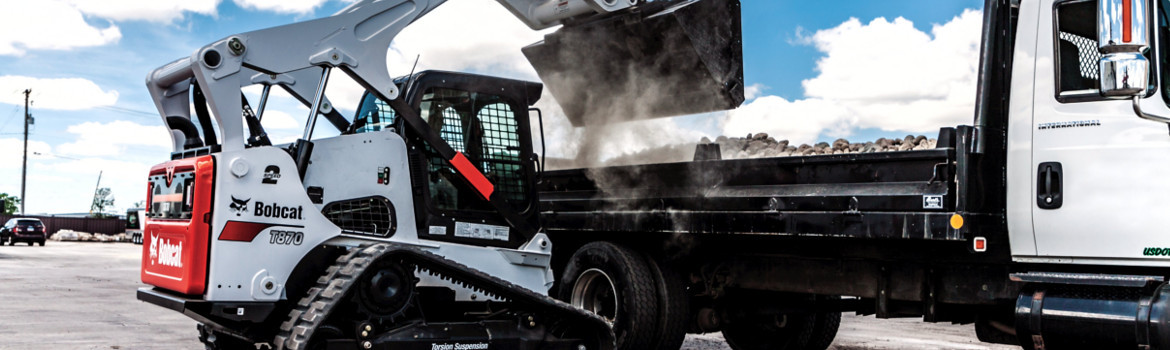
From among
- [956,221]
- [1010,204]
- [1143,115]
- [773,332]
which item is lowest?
[773,332]

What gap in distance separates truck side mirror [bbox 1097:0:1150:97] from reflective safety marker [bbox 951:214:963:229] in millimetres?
1069

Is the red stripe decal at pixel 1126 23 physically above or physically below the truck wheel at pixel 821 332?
above

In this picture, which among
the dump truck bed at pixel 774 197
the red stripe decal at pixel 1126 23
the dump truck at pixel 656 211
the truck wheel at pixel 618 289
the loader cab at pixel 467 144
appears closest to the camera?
the red stripe decal at pixel 1126 23

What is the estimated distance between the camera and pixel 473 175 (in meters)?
6.39

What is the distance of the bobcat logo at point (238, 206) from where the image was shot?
17.5 feet

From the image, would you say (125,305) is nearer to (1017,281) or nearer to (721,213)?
(721,213)

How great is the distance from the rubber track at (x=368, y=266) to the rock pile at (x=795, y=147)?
6.13ft

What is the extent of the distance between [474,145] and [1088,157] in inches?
144

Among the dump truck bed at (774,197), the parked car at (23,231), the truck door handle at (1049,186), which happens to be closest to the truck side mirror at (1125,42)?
the truck door handle at (1049,186)

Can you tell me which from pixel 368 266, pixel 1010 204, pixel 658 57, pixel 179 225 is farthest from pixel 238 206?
pixel 1010 204

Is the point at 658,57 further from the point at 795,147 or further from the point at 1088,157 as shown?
the point at 1088,157

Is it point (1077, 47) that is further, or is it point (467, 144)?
point (467, 144)

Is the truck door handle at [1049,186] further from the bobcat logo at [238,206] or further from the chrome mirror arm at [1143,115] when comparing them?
the bobcat logo at [238,206]

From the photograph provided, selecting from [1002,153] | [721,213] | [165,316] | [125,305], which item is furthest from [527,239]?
[125,305]
